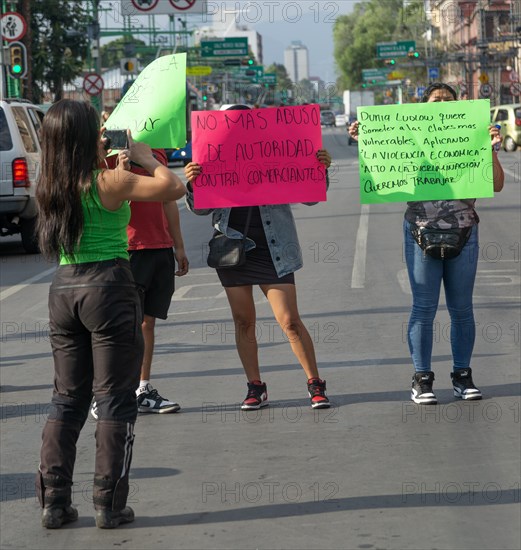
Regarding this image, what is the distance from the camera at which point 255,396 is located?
7.55 meters

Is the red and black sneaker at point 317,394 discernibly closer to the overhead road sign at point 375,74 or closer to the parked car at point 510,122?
the parked car at point 510,122

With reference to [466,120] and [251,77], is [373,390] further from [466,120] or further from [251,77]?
[251,77]

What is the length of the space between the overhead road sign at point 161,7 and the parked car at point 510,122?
11133 mm

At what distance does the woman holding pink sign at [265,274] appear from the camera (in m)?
7.36

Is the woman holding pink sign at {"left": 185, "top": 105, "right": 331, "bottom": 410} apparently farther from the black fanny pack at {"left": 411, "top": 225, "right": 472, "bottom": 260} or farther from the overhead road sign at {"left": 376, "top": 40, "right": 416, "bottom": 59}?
the overhead road sign at {"left": 376, "top": 40, "right": 416, "bottom": 59}

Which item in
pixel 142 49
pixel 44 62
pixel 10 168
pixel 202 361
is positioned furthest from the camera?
pixel 142 49

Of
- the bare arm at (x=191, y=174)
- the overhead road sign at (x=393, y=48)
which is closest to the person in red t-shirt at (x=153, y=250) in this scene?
the bare arm at (x=191, y=174)

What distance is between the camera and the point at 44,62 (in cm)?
4941

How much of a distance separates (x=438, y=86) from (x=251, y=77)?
110 m

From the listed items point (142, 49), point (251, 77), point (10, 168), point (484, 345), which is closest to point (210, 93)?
point (142, 49)

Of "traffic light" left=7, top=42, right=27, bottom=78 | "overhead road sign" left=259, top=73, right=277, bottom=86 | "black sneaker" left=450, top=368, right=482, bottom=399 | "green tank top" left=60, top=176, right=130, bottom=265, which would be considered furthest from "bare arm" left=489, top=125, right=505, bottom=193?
"overhead road sign" left=259, top=73, right=277, bottom=86

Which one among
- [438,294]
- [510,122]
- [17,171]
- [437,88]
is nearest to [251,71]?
[510,122]

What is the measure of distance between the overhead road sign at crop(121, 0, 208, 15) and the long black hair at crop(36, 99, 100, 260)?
37167mm

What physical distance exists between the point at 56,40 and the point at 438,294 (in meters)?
44.6
